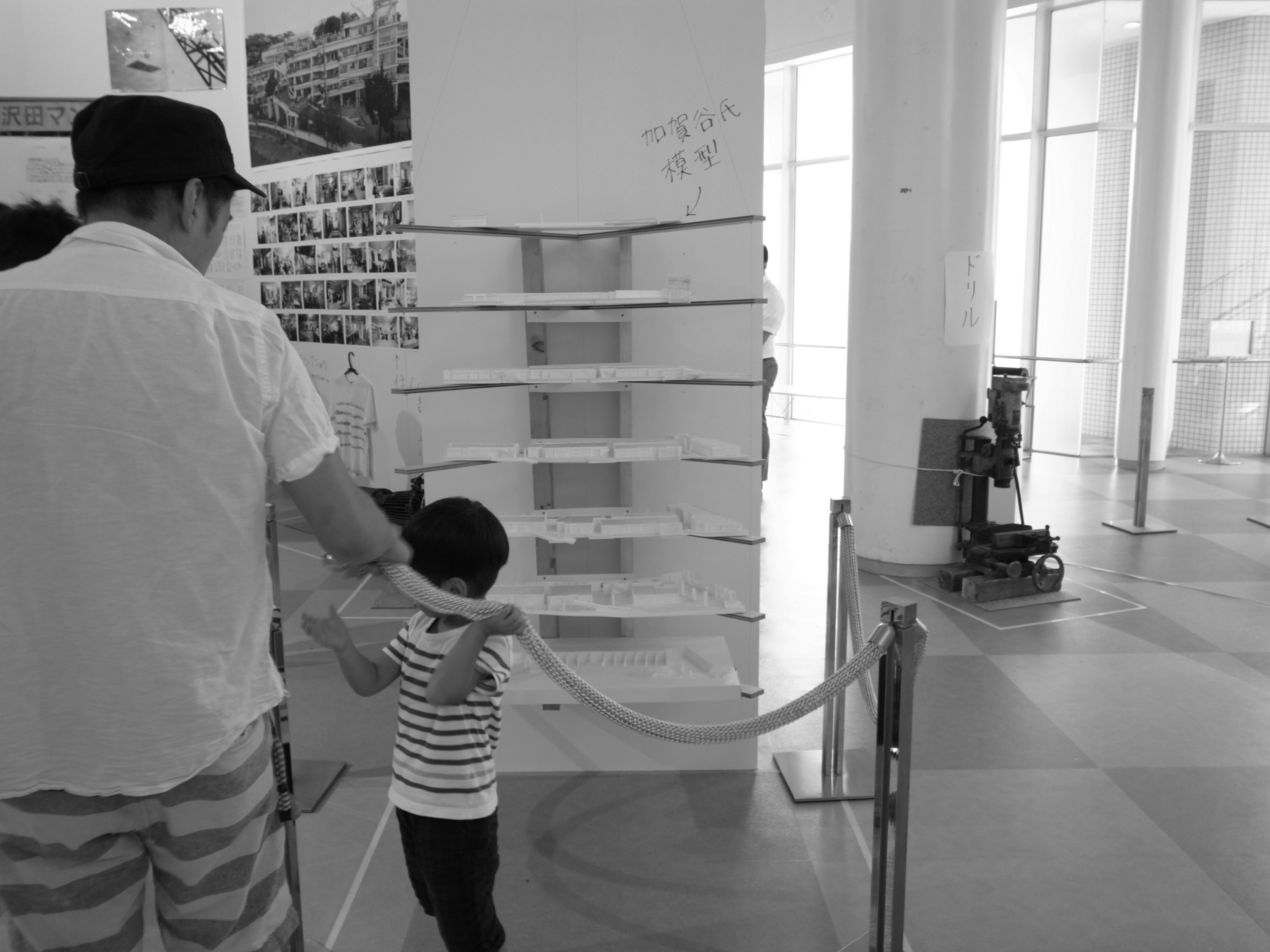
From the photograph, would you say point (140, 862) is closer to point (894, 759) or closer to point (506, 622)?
point (506, 622)

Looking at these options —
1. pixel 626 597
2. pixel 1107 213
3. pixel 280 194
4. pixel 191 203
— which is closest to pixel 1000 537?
pixel 626 597

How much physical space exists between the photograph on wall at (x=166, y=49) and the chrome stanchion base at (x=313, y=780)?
4.76 meters

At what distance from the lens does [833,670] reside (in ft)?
11.8

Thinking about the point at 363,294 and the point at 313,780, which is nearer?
the point at 313,780

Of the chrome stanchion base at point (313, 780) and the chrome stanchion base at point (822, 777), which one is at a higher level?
the chrome stanchion base at point (822, 777)

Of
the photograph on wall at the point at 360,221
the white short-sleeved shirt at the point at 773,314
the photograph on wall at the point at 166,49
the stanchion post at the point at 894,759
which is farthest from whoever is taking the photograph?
the white short-sleeved shirt at the point at 773,314

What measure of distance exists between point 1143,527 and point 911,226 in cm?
316

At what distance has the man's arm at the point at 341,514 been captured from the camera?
151 centimetres

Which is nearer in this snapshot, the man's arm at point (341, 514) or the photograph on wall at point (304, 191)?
the man's arm at point (341, 514)

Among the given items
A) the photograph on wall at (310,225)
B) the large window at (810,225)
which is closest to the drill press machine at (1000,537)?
the photograph on wall at (310,225)

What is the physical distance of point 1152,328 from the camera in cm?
1004

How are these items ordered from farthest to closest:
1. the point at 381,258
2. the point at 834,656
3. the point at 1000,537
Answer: the point at 381,258, the point at 1000,537, the point at 834,656

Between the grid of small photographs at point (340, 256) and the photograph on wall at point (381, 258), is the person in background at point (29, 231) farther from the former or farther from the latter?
the photograph on wall at point (381, 258)

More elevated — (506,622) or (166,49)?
(166,49)
